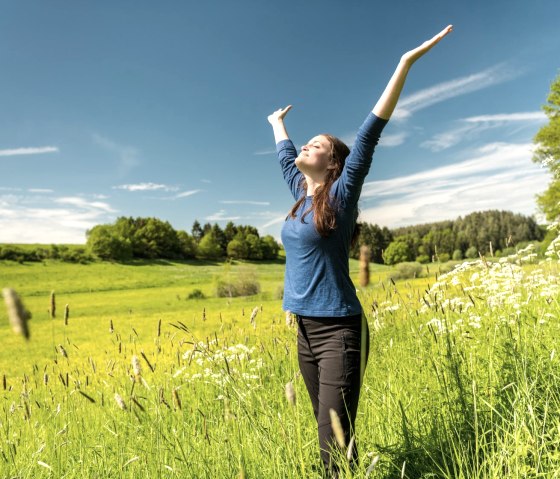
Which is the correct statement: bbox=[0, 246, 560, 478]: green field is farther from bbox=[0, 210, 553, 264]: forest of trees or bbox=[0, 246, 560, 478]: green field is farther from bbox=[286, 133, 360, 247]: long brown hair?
bbox=[0, 210, 553, 264]: forest of trees

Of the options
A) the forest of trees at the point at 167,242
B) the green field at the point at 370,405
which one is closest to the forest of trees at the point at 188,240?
the forest of trees at the point at 167,242

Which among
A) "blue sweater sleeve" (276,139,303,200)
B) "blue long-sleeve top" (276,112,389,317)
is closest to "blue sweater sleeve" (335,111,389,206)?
"blue long-sleeve top" (276,112,389,317)

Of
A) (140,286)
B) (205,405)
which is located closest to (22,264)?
(140,286)

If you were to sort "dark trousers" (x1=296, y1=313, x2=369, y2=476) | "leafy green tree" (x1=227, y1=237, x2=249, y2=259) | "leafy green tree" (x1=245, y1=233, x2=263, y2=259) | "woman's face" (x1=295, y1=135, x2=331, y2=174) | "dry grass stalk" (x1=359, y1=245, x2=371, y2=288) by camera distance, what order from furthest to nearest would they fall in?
"leafy green tree" (x1=245, y1=233, x2=263, y2=259) → "leafy green tree" (x1=227, y1=237, x2=249, y2=259) → "woman's face" (x1=295, y1=135, x2=331, y2=174) → "dark trousers" (x1=296, y1=313, x2=369, y2=476) → "dry grass stalk" (x1=359, y1=245, x2=371, y2=288)

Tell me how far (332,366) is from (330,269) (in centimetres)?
64

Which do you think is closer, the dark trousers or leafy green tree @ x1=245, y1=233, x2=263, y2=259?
the dark trousers

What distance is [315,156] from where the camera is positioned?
319 centimetres

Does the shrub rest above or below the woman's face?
below

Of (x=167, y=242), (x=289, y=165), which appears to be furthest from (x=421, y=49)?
(x=167, y=242)

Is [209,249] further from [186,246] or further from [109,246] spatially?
[109,246]

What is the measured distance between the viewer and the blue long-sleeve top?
9.20 feet

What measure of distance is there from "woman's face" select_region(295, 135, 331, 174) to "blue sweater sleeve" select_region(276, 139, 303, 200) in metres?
0.50

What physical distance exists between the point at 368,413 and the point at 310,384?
33.1 inches

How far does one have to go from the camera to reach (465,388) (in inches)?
131
